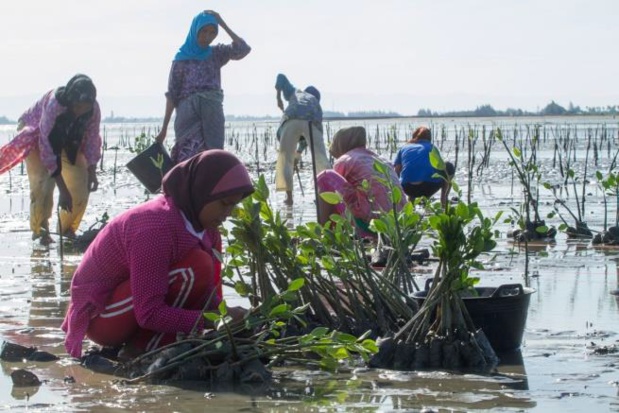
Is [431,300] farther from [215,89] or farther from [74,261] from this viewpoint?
[215,89]

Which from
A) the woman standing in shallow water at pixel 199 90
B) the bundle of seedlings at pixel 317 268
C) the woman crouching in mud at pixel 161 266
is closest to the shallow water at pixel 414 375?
the woman crouching in mud at pixel 161 266

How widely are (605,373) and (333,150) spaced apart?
163 inches

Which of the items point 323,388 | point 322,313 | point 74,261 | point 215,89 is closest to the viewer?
point 323,388

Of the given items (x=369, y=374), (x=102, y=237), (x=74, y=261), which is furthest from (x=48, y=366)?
(x=74, y=261)

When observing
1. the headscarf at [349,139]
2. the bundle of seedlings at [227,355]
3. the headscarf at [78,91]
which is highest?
the headscarf at [78,91]

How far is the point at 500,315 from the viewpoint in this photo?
5.14 m

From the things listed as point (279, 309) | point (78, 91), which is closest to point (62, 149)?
point (78, 91)

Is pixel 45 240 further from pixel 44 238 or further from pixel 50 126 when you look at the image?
pixel 50 126

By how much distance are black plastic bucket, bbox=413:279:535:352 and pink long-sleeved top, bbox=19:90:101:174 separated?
420 cm

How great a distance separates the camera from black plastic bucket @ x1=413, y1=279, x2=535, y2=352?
5137 mm

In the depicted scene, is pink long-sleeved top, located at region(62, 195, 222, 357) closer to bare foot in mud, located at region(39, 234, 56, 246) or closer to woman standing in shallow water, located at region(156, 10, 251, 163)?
bare foot in mud, located at region(39, 234, 56, 246)

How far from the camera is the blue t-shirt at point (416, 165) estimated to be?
10.3 metres

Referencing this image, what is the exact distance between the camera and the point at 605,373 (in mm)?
4734

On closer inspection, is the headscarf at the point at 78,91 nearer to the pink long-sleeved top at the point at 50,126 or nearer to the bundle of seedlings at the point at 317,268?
the pink long-sleeved top at the point at 50,126
